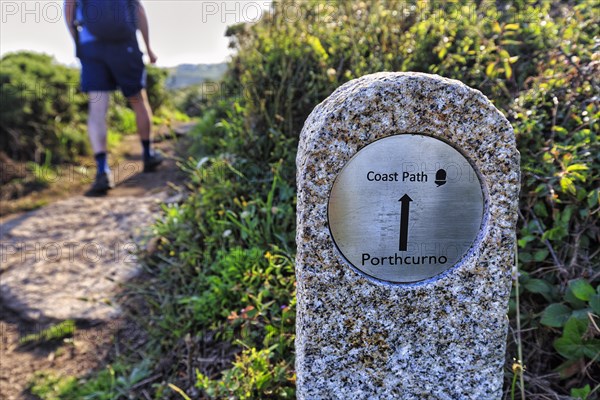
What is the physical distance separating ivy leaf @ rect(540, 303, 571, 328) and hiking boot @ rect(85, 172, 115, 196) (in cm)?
389

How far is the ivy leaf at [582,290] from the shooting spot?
1.80 meters

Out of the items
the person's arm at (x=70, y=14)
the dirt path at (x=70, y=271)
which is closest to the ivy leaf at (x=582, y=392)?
the dirt path at (x=70, y=271)

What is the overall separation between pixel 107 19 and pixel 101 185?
5.02 feet

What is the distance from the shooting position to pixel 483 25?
3133 mm

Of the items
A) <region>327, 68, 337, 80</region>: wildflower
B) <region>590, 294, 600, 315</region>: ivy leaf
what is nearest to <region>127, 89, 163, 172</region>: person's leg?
<region>327, 68, 337, 80</region>: wildflower

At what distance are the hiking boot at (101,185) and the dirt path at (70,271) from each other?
0.11 metres

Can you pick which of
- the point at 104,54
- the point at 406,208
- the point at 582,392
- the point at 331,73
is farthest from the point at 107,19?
the point at 582,392

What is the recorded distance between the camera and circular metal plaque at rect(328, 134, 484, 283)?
4.64 ft

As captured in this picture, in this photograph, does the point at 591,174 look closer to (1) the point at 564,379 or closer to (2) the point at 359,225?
(1) the point at 564,379

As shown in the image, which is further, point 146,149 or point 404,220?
point 146,149

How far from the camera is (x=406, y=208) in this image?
146cm

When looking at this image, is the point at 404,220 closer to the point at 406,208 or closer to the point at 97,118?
the point at 406,208

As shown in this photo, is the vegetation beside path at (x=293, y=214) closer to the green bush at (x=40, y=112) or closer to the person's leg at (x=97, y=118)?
the person's leg at (x=97, y=118)

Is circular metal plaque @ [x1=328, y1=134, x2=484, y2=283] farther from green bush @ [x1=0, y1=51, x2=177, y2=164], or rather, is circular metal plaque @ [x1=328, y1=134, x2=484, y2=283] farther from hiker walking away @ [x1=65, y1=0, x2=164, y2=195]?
green bush @ [x1=0, y1=51, x2=177, y2=164]
